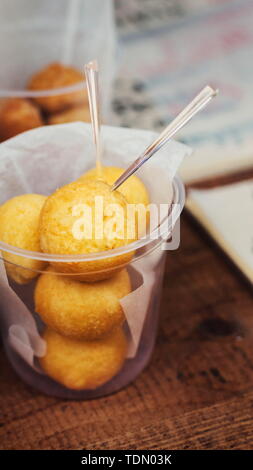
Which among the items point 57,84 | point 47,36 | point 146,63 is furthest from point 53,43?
point 146,63

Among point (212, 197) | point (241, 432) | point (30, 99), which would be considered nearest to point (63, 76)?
point (30, 99)

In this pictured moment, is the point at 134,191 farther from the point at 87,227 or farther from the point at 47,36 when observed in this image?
the point at 47,36

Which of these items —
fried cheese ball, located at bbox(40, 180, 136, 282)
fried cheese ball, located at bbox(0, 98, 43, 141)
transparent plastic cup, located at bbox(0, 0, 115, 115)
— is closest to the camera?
fried cheese ball, located at bbox(40, 180, 136, 282)

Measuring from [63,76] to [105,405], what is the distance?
50 cm

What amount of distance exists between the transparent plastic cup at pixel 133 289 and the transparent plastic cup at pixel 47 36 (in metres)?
0.44

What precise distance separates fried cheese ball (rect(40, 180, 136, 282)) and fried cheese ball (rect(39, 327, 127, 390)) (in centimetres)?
7

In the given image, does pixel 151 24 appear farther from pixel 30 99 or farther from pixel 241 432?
pixel 241 432

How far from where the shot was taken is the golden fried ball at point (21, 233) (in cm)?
39

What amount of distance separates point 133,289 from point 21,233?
9cm

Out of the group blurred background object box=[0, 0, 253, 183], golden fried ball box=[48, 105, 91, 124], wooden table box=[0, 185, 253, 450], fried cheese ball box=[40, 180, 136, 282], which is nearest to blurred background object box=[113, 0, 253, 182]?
blurred background object box=[0, 0, 253, 183]

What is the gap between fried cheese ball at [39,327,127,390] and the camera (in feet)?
1.35

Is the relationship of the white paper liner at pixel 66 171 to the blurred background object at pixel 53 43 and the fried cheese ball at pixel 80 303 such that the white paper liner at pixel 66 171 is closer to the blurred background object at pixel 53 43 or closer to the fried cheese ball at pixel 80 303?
the fried cheese ball at pixel 80 303

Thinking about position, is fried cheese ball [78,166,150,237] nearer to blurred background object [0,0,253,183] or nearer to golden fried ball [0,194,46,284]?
golden fried ball [0,194,46,284]
